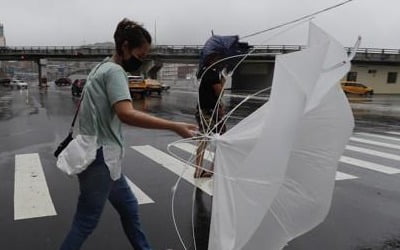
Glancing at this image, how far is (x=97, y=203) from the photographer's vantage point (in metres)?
2.91

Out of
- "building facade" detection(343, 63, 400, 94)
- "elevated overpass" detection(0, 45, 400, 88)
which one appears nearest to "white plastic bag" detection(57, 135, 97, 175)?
"elevated overpass" detection(0, 45, 400, 88)

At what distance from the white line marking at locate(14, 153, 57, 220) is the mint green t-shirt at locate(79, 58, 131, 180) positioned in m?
2.30

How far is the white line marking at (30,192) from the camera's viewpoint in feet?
15.8

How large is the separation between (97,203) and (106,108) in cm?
67

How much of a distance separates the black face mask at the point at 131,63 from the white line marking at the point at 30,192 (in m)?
2.59

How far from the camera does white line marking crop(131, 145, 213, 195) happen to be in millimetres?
5929

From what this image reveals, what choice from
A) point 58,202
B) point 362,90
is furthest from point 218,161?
point 362,90

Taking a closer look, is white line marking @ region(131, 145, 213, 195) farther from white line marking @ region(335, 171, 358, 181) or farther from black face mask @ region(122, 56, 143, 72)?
black face mask @ region(122, 56, 143, 72)

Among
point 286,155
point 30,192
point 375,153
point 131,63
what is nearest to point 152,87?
point 375,153

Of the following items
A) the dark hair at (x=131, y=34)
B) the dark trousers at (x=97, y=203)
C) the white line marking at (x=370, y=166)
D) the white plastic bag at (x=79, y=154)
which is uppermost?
the dark hair at (x=131, y=34)

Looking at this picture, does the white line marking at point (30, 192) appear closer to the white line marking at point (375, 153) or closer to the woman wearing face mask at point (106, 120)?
the woman wearing face mask at point (106, 120)

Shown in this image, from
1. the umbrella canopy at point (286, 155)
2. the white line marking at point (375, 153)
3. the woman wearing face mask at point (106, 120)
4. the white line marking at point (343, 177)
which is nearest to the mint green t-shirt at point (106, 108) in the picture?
the woman wearing face mask at point (106, 120)

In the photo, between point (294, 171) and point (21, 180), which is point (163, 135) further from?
point (294, 171)

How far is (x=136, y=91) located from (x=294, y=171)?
1320 inches
